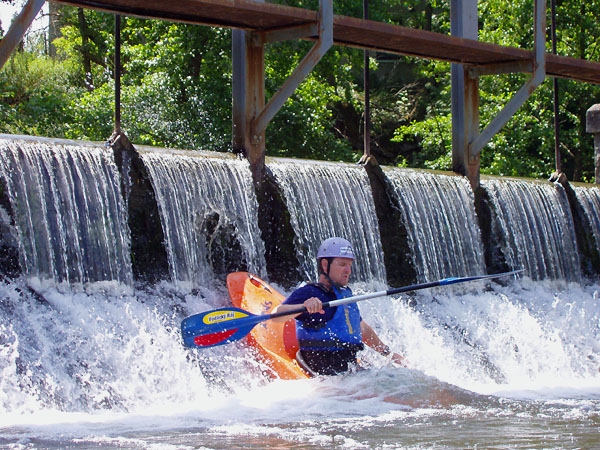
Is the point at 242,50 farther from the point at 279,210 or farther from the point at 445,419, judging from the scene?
the point at 445,419

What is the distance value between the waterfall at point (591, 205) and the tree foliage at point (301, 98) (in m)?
5.33

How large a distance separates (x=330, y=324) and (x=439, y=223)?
4.61 meters

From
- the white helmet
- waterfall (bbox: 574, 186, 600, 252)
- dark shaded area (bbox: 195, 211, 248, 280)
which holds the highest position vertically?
waterfall (bbox: 574, 186, 600, 252)

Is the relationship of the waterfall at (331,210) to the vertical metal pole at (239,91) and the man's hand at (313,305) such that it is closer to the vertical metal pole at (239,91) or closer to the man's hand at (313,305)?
the vertical metal pole at (239,91)

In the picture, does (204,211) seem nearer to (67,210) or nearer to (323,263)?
(67,210)

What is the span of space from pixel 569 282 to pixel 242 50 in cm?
500

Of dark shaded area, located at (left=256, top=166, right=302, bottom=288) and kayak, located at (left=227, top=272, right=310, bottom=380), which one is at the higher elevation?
dark shaded area, located at (left=256, top=166, right=302, bottom=288)

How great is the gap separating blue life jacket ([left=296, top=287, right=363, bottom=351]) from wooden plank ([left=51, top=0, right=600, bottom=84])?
2.97 meters

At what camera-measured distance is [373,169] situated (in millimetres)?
11844

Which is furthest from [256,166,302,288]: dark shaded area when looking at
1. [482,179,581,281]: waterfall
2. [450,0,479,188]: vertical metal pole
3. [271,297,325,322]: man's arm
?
[482,179,581,281]: waterfall

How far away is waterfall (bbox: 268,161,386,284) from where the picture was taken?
10758 millimetres

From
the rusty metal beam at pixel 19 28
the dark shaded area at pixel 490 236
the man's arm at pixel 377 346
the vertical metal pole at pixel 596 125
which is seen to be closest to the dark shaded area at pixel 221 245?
the man's arm at pixel 377 346

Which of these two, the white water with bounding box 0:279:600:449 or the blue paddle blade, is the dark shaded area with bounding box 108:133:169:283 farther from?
the blue paddle blade

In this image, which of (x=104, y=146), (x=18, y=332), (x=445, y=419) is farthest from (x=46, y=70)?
(x=445, y=419)
